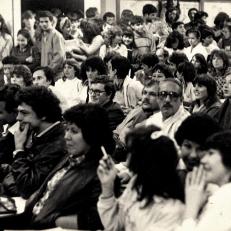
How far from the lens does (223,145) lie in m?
3.07

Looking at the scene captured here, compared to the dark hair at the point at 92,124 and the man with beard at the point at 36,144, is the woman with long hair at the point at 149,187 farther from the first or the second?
the man with beard at the point at 36,144

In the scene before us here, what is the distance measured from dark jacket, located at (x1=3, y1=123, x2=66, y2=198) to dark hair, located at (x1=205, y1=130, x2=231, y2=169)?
49.9 inches

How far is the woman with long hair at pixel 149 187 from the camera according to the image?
9.86 ft

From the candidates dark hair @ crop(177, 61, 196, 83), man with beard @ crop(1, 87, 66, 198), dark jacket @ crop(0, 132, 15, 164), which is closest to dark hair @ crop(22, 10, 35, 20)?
dark hair @ crop(177, 61, 196, 83)

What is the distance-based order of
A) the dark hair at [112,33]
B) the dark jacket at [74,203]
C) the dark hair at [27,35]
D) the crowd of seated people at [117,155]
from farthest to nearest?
the dark hair at [27,35]
the dark hair at [112,33]
the dark jacket at [74,203]
the crowd of seated people at [117,155]

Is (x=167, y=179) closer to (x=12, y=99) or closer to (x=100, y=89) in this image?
(x=12, y=99)

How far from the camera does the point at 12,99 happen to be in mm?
5250

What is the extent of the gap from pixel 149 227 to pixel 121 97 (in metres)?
4.01

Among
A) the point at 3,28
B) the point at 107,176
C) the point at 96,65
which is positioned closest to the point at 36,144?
the point at 107,176

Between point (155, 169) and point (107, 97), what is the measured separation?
314cm

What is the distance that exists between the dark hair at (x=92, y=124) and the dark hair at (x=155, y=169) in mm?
571

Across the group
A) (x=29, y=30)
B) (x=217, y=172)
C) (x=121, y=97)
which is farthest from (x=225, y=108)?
(x=29, y=30)

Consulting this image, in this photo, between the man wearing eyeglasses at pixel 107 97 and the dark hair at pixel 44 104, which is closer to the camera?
the dark hair at pixel 44 104

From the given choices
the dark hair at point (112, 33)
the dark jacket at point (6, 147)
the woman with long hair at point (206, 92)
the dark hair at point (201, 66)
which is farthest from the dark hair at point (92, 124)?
the dark hair at point (112, 33)
